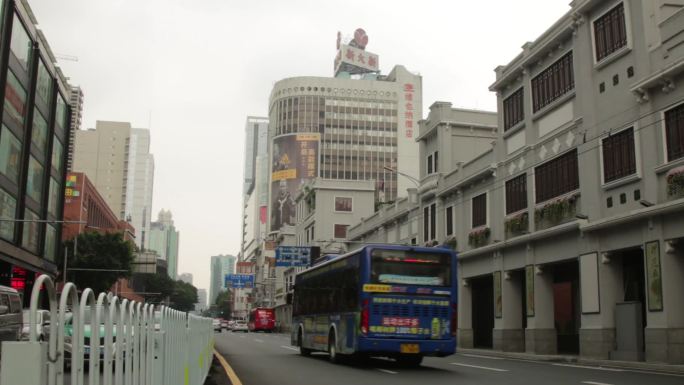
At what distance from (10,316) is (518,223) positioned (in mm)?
21478

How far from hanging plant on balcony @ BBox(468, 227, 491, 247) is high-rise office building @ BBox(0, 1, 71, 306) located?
2158 cm

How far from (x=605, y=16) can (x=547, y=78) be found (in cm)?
467

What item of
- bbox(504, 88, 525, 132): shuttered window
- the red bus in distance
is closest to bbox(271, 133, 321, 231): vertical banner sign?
the red bus in distance

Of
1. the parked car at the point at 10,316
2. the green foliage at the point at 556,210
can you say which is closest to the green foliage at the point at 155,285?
the green foliage at the point at 556,210

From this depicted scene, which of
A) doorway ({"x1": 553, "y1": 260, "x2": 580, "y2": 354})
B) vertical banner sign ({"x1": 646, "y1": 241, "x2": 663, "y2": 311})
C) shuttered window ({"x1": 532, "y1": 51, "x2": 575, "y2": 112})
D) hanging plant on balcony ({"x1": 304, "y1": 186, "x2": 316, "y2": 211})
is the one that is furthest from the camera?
hanging plant on balcony ({"x1": 304, "y1": 186, "x2": 316, "y2": 211})

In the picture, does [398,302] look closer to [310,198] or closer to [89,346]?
[89,346]

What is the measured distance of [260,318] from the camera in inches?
3115

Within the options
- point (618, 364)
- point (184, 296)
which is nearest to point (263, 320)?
point (618, 364)

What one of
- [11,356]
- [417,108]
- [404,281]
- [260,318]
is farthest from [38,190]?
[417,108]

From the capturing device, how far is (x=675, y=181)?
2098 centimetres

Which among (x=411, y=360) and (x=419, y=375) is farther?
(x=411, y=360)

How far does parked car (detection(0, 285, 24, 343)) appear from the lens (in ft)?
52.2

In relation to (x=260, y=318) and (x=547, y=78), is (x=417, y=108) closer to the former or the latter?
(x=260, y=318)

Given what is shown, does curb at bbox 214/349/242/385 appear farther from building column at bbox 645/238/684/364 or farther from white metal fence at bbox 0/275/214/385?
building column at bbox 645/238/684/364
